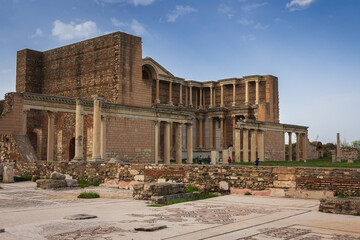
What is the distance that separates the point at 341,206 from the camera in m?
8.73

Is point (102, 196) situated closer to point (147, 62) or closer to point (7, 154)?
point (7, 154)

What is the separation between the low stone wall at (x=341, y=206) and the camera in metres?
8.57

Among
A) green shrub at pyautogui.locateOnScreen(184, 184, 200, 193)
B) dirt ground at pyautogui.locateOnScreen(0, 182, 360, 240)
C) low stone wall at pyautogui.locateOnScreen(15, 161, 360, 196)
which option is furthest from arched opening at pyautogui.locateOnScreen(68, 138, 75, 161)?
green shrub at pyautogui.locateOnScreen(184, 184, 200, 193)

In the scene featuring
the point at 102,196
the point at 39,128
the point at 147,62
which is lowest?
the point at 102,196

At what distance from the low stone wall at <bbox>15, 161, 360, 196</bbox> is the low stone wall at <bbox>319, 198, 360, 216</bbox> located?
183cm

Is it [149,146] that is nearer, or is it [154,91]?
[149,146]

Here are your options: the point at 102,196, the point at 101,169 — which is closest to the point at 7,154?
the point at 101,169

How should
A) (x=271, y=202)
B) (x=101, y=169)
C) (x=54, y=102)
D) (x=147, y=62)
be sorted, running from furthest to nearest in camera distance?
(x=147, y=62) < (x=54, y=102) < (x=101, y=169) < (x=271, y=202)

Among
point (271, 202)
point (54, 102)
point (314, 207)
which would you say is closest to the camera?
point (314, 207)

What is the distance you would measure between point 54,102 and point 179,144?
1184 centimetres

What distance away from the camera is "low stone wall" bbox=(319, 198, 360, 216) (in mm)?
8570

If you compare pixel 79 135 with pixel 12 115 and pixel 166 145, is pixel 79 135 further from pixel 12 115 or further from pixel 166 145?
pixel 166 145

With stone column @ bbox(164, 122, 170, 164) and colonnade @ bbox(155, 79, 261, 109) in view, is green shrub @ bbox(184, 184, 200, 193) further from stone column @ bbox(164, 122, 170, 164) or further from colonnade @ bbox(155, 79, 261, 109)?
colonnade @ bbox(155, 79, 261, 109)

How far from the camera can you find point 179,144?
33.2 m
